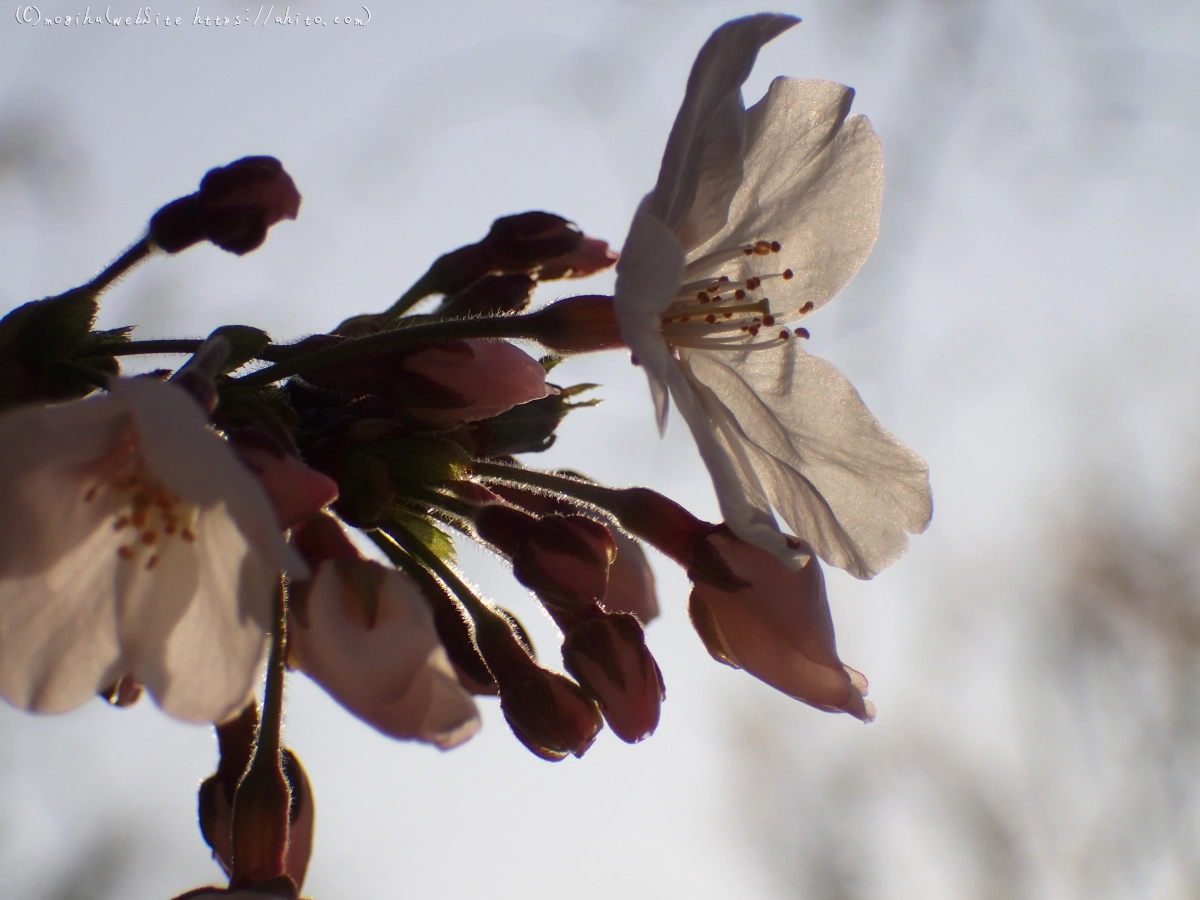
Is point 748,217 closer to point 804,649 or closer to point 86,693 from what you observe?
point 804,649

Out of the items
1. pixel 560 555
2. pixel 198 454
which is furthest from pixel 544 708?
pixel 198 454

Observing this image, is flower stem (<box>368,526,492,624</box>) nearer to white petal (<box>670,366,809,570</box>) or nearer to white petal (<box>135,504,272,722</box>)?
white petal (<box>135,504,272,722</box>)

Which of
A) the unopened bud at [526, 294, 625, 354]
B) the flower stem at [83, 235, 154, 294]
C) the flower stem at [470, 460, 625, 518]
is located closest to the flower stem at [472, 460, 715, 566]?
the flower stem at [470, 460, 625, 518]

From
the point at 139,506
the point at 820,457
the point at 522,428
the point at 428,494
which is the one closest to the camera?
the point at 139,506

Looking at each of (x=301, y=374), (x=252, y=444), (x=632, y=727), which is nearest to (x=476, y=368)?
(x=301, y=374)

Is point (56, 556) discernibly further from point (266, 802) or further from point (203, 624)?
point (266, 802)

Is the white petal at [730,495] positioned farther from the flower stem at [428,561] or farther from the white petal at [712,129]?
the flower stem at [428,561]

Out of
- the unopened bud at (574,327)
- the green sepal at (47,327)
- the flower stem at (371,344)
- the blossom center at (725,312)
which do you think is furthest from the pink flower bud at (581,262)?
the green sepal at (47,327)
